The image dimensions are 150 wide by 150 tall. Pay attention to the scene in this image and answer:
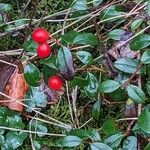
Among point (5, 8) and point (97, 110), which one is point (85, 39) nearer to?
point (97, 110)

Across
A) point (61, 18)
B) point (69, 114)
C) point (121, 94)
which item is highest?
point (61, 18)

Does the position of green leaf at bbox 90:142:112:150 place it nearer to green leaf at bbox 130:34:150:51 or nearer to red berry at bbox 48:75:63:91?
red berry at bbox 48:75:63:91

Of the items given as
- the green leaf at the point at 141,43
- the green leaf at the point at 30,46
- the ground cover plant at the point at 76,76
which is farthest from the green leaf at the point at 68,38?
the green leaf at the point at 141,43

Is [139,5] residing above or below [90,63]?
above

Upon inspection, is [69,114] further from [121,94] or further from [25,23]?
[25,23]

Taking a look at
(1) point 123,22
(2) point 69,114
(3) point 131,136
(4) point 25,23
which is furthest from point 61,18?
(3) point 131,136

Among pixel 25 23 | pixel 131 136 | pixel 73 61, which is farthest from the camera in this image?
pixel 25 23

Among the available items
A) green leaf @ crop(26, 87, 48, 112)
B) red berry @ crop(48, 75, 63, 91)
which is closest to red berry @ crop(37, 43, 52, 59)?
red berry @ crop(48, 75, 63, 91)
